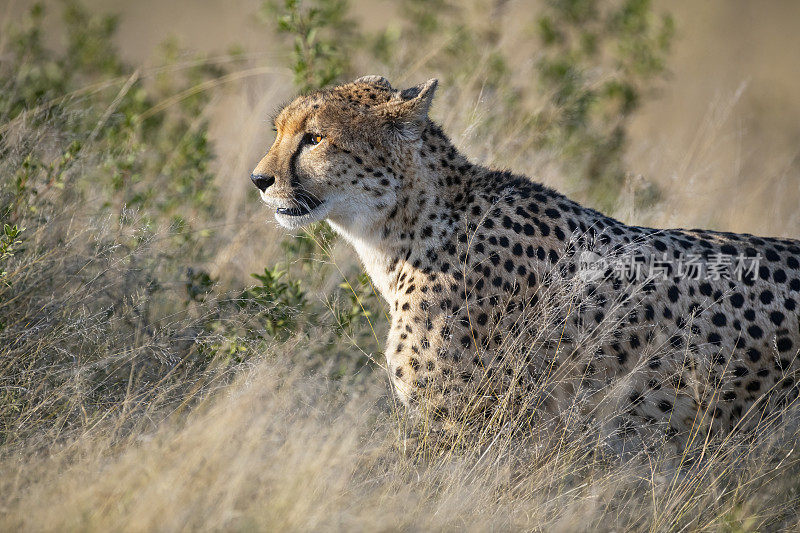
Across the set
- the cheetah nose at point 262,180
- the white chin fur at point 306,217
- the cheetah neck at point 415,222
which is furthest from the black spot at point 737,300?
the cheetah nose at point 262,180

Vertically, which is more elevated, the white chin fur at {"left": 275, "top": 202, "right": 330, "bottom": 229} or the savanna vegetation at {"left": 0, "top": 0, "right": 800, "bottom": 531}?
the white chin fur at {"left": 275, "top": 202, "right": 330, "bottom": 229}

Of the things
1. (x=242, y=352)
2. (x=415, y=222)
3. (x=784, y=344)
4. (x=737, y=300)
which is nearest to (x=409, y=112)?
(x=415, y=222)

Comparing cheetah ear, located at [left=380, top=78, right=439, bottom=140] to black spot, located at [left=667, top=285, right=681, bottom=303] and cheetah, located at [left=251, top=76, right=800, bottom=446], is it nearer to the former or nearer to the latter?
cheetah, located at [left=251, top=76, right=800, bottom=446]

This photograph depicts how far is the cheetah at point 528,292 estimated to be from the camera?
314cm

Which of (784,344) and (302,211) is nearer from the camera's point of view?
(784,344)

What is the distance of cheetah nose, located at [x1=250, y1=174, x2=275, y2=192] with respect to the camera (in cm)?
327

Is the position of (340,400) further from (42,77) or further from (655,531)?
(42,77)

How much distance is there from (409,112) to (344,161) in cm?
35

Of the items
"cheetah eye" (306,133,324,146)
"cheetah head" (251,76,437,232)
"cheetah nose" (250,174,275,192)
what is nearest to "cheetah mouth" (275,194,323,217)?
"cheetah head" (251,76,437,232)

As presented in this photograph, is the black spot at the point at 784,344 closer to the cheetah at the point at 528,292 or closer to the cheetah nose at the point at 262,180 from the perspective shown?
the cheetah at the point at 528,292

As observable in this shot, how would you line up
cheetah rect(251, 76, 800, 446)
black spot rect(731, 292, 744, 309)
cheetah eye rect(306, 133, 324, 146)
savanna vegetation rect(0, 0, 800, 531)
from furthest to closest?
Result: cheetah eye rect(306, 133, 324, 146), black spot rect(731, 292, 744, 309), cheetah rect(251, 76, 800, 446), savanna vegetation rect(0, 0, 800, 531)

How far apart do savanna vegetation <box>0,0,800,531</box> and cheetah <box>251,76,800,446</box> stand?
0.60 feet

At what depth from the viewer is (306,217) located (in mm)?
3297

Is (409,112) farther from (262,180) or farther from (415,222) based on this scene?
(262,180)
